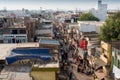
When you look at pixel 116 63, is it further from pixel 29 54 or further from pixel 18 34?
pixel 18 34

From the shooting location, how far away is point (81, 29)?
5884cm

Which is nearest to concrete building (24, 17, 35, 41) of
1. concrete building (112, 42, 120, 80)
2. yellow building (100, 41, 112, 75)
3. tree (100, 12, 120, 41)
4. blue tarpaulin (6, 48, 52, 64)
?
→ tree (100, 12, 120, 41)

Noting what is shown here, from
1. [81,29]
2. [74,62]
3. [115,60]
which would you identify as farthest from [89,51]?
[81,29]

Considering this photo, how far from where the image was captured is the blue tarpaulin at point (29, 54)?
2302 cm

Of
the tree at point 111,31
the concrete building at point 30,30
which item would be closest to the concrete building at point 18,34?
the concrete building at point 30,30

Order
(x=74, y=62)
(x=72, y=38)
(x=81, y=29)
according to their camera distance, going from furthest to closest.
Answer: (x=72, y=38), (x=81, y=29), (x=74, y=62)

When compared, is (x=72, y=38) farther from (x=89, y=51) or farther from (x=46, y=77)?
(x=46, y=77)

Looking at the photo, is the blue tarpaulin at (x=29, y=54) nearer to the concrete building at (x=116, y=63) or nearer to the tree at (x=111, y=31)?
the concrete building at (x=116, y=63)

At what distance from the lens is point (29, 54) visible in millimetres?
24344

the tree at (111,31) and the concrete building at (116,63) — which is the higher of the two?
the tree at (111,31)

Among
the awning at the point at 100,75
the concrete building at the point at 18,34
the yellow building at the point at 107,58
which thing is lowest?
the awning at the point at 100,75

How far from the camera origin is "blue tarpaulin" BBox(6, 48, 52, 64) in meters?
23.0

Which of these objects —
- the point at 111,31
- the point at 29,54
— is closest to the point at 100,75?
the point at 29,54

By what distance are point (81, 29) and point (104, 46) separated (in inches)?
1009
